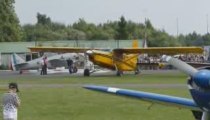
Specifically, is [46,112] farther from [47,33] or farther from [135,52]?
[47,33]

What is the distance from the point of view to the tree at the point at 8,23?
83812mm

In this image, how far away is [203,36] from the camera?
158125 millimetres

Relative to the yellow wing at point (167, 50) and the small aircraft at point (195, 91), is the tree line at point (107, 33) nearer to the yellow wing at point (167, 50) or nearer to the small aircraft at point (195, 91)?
the yellow wing at point (167, 50)

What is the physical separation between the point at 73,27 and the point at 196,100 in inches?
5791

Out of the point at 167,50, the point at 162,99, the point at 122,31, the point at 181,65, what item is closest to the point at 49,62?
the point at 167,50

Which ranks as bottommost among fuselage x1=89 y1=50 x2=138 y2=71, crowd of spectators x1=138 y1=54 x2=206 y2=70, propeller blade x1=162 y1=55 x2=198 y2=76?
crowd of spectators x1=138 y1=54 x2=206 y2=70

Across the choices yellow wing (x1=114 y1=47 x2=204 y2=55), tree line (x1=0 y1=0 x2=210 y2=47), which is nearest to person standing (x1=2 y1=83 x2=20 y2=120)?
yellow wing (x1=114 y1=47 x2=204 y2=55)

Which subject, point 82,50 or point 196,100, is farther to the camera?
point 82,50

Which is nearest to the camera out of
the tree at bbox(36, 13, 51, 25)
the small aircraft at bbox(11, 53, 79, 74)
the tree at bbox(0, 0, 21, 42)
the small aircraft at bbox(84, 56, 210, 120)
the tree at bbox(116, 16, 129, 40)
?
the small aircraft at bbox(84, 56, 210, 120)

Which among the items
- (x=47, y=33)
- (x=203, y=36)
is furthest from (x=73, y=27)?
(x=203, y=36)

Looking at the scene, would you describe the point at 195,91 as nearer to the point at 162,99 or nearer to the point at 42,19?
the point at 162,99

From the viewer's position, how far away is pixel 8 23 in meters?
84.0

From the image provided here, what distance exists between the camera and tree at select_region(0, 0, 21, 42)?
83812 millimetres

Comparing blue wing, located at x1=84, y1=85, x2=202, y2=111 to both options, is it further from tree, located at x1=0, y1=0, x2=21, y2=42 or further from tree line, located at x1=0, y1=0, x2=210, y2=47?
tree line, located at x1=0, y1=0, x2=210, y2=47
